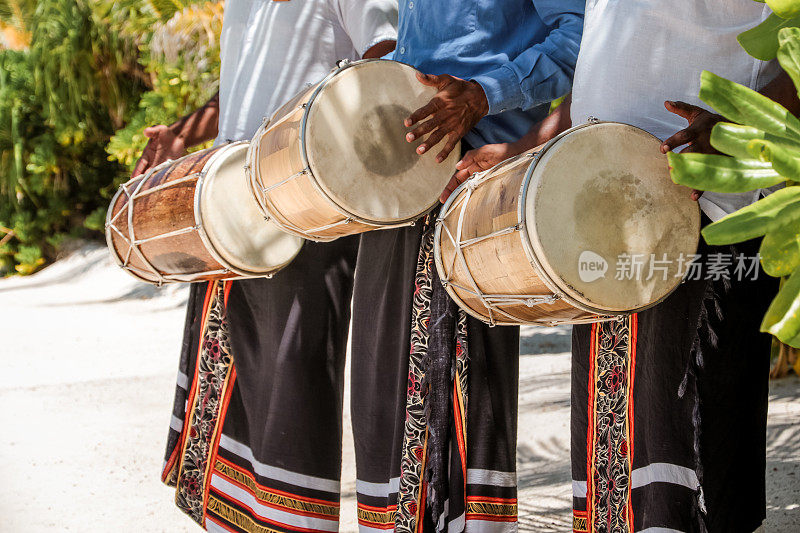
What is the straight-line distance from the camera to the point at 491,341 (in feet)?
6.62

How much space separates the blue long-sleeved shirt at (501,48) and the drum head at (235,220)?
0.58 m

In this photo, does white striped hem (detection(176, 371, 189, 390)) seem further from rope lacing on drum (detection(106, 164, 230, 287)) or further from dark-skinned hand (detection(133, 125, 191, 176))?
dark-skinned hand (detection(133, 125, 191, 176))

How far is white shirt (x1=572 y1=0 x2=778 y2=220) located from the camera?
153cm

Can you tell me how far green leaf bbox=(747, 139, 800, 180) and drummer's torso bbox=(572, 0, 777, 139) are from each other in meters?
0.59

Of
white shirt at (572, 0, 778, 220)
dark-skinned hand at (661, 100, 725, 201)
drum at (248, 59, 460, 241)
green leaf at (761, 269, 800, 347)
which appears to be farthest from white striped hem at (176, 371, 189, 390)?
green leaf at (761, 269, 800, 347)

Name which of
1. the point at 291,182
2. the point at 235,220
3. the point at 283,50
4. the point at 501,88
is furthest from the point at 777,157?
the point at 283,50

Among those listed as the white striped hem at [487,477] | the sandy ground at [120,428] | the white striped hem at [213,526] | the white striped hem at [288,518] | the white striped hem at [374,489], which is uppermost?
the white striped hem at [487,477]

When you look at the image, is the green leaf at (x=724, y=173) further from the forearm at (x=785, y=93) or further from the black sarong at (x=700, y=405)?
the black sarong at (x=700, y=405)

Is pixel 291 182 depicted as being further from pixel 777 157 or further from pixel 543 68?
pixel 777 157

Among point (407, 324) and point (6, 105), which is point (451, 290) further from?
point (6, 105)

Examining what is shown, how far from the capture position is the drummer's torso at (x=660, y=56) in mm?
1533

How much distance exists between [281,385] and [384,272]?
0.49 metres

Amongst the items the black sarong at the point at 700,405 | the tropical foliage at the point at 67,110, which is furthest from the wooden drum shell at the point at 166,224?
the tropical foliage at the point at 67,110

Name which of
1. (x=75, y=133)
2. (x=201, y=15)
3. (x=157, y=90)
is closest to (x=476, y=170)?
(x=201, y=15)
